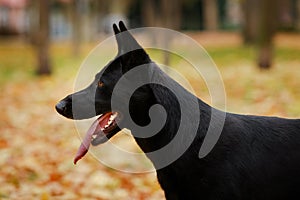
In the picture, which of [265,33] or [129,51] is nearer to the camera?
[129,51]

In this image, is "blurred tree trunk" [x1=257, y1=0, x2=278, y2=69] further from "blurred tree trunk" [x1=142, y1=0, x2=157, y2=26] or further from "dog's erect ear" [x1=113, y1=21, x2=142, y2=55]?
"blurred tree trunk" [x1=142, y1=0, x2=157, y2=26]

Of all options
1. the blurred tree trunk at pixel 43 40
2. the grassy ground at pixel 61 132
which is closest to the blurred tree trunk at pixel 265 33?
the grassy ground at pixel 61 132

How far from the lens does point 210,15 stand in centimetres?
5050

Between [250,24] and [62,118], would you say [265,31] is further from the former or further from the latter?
[250,24]

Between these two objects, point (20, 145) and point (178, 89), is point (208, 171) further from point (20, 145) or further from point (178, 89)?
point (20, 145)

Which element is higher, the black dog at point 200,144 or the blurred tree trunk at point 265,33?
the black dog at point 200,144

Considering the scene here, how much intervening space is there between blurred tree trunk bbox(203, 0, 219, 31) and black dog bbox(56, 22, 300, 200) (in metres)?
45.9

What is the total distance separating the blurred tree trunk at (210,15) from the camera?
1929 inches

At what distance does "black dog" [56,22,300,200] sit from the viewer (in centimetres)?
340

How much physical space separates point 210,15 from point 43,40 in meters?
35.2

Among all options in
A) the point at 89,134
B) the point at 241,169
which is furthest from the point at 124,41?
the point at 241,169

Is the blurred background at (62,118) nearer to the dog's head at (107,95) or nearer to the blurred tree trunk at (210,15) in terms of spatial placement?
the dog's head at (107,95)

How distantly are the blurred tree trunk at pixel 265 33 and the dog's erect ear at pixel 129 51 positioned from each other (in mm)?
13054

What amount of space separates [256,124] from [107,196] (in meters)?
2.57
